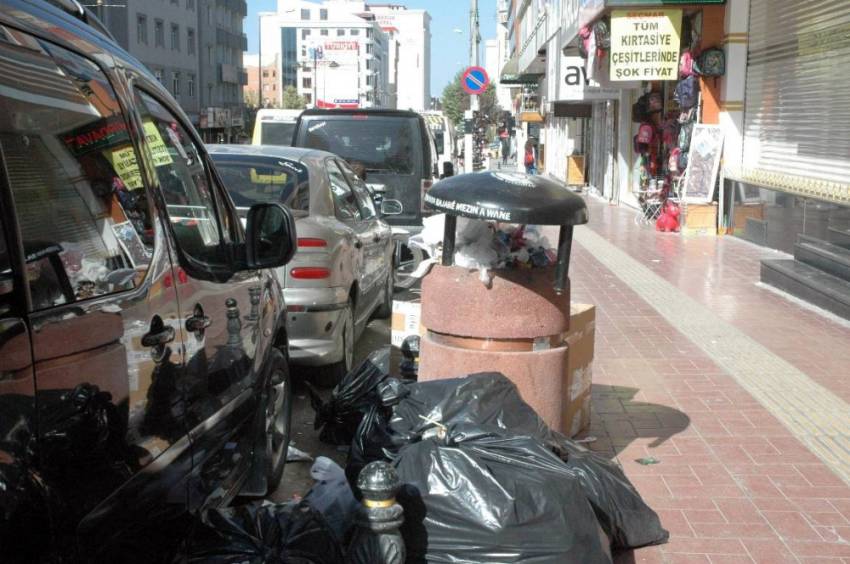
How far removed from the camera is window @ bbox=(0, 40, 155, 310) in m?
2.26

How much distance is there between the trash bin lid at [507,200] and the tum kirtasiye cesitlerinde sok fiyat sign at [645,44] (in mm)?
13479

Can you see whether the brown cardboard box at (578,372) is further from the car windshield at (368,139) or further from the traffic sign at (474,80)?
the traffic sign at (474,80)

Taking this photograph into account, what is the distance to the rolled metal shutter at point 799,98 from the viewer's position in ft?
40.8

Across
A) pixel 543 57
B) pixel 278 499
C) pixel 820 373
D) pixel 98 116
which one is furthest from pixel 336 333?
pixel 543 57

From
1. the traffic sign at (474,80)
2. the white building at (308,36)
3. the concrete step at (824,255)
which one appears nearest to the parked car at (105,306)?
the concrete step at (824,255)

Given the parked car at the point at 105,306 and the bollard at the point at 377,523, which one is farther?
the bollard at the point at 377,523

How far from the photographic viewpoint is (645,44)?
17.5 meters

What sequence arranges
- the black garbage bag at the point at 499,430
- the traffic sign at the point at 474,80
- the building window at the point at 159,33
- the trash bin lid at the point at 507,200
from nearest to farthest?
the black garbage bag at the point at 499,430 → the trash bin lid at the point at 507,200 → the traffic sign at the point at 474,80 → the building window at the point at 159,33

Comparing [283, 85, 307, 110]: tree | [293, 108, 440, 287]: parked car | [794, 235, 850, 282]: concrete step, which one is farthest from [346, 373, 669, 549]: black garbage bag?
[283, 85, 307, 110]: tree

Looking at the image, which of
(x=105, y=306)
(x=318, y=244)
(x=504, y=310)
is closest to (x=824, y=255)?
(x=318, y=244)

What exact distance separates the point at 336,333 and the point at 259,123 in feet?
38.6

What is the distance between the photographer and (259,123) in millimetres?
17891

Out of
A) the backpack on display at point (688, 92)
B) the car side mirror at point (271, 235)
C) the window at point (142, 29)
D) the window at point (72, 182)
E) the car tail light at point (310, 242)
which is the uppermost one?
the window at point (142, 29)

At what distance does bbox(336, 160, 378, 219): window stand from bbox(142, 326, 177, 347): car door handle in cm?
548
